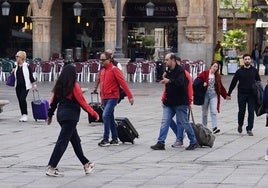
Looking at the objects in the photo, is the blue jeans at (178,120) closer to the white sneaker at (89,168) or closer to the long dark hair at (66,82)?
the white sneaker at (89,168)

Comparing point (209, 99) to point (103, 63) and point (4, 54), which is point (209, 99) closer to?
point (103, 63)

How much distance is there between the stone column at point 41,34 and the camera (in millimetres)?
44000

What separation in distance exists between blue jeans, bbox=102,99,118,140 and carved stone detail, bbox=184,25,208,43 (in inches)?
1024

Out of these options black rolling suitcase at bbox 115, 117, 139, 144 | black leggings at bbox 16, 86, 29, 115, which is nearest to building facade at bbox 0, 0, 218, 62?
black leggings at bbox 16, 86, 29, 115

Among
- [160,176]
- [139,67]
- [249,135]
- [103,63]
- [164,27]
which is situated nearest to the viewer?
[160,176]

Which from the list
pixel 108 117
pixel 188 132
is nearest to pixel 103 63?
pixel 108 117

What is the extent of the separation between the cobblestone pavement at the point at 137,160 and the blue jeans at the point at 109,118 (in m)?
0.29

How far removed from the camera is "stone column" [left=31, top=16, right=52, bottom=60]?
144 ft

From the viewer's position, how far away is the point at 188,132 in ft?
53.9

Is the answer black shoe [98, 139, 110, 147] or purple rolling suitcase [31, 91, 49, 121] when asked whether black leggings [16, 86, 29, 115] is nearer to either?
purple rolling suitcase [31, 91, 49, 121]

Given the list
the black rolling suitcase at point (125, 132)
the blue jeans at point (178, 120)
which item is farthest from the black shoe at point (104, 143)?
the blue jeans at point (178, 120)

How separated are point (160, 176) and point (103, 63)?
4.42 metres

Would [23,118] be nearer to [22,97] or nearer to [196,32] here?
[22,97]

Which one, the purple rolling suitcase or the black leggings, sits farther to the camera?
the black leggings
